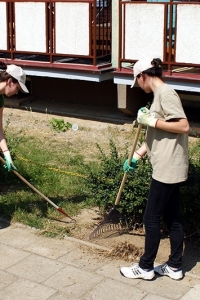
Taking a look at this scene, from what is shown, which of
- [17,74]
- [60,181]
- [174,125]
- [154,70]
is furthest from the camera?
[60,181]

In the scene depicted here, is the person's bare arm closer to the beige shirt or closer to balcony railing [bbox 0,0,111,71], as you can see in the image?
the beige shirt

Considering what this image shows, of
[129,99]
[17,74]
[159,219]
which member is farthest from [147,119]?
[129,99]

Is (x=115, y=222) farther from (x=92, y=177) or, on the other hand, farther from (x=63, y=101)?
(x=63, y=101)

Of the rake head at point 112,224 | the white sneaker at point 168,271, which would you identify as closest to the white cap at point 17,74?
the rake head at point 112,224

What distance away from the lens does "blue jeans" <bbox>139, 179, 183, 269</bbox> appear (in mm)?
5031

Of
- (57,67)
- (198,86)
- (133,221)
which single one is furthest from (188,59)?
(133,221)

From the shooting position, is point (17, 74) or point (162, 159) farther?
point (17, 74)

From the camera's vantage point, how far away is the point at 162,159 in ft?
16.2

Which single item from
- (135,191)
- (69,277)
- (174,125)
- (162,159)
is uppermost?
(174,125)

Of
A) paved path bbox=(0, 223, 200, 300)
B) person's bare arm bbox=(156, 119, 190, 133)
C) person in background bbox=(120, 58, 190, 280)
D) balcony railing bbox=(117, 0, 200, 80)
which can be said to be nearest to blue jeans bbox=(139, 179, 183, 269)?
person in background bbox=(120, 58, 190, 280)

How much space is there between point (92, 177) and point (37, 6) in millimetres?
5311

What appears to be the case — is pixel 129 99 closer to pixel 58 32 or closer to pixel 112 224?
pixel 58 32

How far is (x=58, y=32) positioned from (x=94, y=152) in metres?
2.61

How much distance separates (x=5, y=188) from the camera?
746 centimetres
